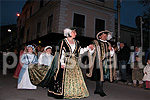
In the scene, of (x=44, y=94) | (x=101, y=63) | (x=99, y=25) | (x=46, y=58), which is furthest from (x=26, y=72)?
(x=99, y=25)

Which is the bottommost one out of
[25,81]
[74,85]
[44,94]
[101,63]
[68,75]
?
[44,94]

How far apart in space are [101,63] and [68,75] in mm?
1273

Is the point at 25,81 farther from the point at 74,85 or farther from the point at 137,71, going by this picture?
the point at 137,71

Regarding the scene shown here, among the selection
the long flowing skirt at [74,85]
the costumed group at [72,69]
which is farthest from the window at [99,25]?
the long flowing skirt at [74,85]

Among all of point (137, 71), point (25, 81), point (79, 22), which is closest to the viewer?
point (25, 81)

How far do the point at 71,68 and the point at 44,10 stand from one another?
50.7 feet

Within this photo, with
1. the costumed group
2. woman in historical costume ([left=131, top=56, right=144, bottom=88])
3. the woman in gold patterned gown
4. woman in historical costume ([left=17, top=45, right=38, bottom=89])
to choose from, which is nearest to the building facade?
woman in historical costume ([left=17, top=45, right=38, bottom=89])

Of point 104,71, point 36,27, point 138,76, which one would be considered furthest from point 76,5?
point 104,71

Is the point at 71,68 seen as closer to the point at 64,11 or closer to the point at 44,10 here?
the point at 64,11

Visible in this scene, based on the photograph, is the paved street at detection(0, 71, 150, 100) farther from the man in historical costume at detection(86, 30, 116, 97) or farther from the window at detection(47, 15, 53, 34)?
the window at detection(47, 15, 53, 34)

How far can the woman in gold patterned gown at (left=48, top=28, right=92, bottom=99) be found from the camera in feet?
12.1

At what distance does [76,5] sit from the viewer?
15.2m

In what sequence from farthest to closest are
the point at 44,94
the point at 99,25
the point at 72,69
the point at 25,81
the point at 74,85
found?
the point at 99,25 < the point at 25,81 < the point at 44,94 < the point at 72,69 < the point at 74,85

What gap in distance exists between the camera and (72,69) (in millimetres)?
3918
